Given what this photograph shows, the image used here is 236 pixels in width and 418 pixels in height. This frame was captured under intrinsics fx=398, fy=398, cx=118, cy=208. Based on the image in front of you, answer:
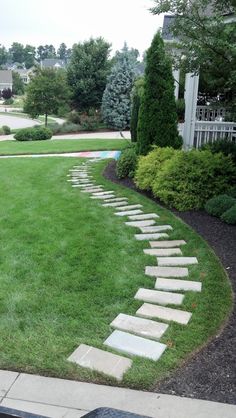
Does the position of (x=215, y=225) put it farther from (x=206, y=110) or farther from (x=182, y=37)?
(x=206, y=110)

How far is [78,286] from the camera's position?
12.4 ft

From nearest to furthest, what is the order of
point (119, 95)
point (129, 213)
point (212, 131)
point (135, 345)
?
1. point (135, 345)
2. point (129, 213)
3. point (212, 131)
4. point (119, 95)

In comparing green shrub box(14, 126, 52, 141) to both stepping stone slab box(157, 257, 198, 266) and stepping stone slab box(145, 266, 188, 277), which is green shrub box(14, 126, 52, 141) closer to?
stepping stone slab box(157, 257, 198, 266)

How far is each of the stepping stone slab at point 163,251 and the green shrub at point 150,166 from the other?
2.89 metres

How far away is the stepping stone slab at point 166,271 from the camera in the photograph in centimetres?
400

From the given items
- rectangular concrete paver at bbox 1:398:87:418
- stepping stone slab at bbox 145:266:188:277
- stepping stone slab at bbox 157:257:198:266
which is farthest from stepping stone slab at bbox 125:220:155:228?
rectangular concrete paver at bbox 1:398:87:418

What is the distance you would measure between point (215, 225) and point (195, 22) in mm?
2852

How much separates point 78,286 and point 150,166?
420 centimetres

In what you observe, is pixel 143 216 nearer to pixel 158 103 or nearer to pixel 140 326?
pixel 140 326

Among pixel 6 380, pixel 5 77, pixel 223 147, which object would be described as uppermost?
pixel 5 77

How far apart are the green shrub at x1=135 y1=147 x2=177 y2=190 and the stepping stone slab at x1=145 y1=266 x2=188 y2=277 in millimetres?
3449

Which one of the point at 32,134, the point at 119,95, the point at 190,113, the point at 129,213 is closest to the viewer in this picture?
the point at 129,213

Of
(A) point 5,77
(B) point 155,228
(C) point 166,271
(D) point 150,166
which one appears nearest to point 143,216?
(B) point 155,228

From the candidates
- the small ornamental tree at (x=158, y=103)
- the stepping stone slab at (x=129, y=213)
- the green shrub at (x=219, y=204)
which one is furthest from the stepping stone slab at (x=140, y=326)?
the small ornamental tree at (x=158, y=103)
